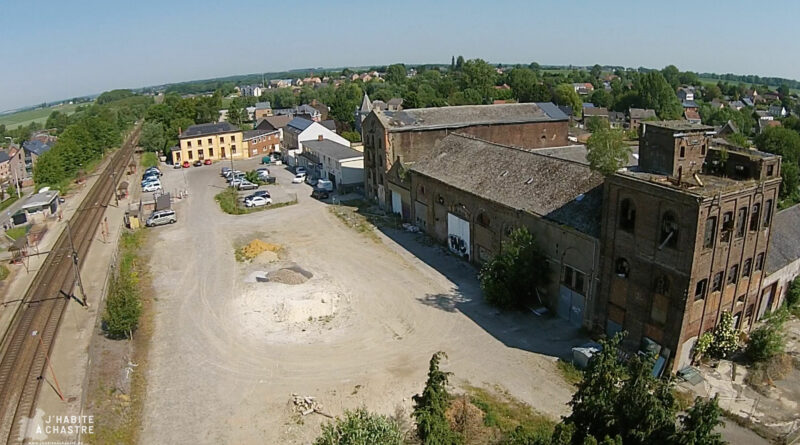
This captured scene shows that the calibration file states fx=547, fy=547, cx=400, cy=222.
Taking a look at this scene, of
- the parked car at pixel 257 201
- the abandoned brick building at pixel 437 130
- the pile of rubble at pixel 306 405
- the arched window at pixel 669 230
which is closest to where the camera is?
the pile of rubble at pixel 306 405

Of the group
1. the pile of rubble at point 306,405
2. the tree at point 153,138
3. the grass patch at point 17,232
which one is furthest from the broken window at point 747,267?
the tree at point 153,138

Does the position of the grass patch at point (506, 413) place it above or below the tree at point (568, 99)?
below

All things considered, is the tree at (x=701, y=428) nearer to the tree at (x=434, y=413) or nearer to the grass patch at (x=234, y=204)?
the tree at (x=434, y=413)

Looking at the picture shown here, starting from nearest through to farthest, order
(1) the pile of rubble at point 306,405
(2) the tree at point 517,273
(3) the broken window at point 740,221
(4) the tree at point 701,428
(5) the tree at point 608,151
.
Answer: (4) the tree at point 701,428 → (1) the pile of rubble at point 306,405 → (3) the broken window at point 740,221 → (5) the tree at point 608,151 → (2) the tree at point 517,273

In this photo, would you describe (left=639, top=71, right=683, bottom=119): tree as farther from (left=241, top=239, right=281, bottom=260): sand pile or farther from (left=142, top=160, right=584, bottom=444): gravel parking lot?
(left=241, top=239, right=281, bottom=260): sand pile

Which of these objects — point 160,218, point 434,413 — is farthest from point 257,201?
point 434,413

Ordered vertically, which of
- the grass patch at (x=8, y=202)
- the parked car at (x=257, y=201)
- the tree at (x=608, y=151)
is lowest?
the grass patch at (x=8, y=202)
